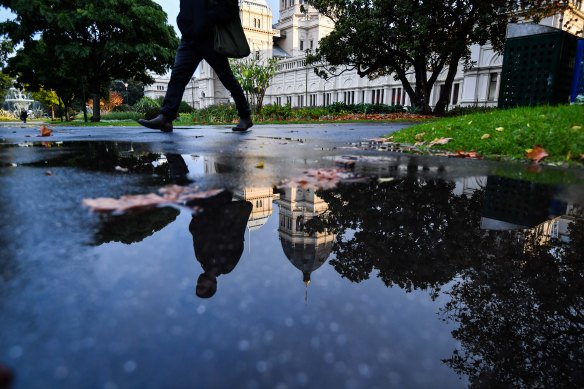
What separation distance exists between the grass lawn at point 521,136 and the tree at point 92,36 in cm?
2156

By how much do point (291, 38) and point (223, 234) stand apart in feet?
321

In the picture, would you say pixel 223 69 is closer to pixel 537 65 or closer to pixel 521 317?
pixel 521 317

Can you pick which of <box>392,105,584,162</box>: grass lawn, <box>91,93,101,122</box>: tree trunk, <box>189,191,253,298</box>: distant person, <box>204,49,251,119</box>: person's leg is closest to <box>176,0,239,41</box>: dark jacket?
<box>204,49,251,119</box>: person's leg

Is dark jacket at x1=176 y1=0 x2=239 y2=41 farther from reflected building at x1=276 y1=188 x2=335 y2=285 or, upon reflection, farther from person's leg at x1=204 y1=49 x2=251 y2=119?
reflected building at x1=276 y1=188 x2=335 y2=285

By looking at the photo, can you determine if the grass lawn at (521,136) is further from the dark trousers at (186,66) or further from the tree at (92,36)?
the tree at (92,36)

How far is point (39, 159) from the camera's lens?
3844mm

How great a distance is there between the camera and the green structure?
25.0ft

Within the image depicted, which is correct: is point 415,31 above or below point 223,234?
above

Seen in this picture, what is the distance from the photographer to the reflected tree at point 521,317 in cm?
87

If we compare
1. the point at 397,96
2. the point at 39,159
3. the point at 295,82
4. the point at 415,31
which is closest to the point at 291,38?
the point at 295,82

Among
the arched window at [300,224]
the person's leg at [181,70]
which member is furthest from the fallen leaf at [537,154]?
the person's leg at [181,70]

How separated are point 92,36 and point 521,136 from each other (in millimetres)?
26643

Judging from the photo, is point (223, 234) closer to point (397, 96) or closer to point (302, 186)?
point (302, 186)

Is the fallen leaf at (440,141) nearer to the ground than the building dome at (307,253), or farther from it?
farther from it
